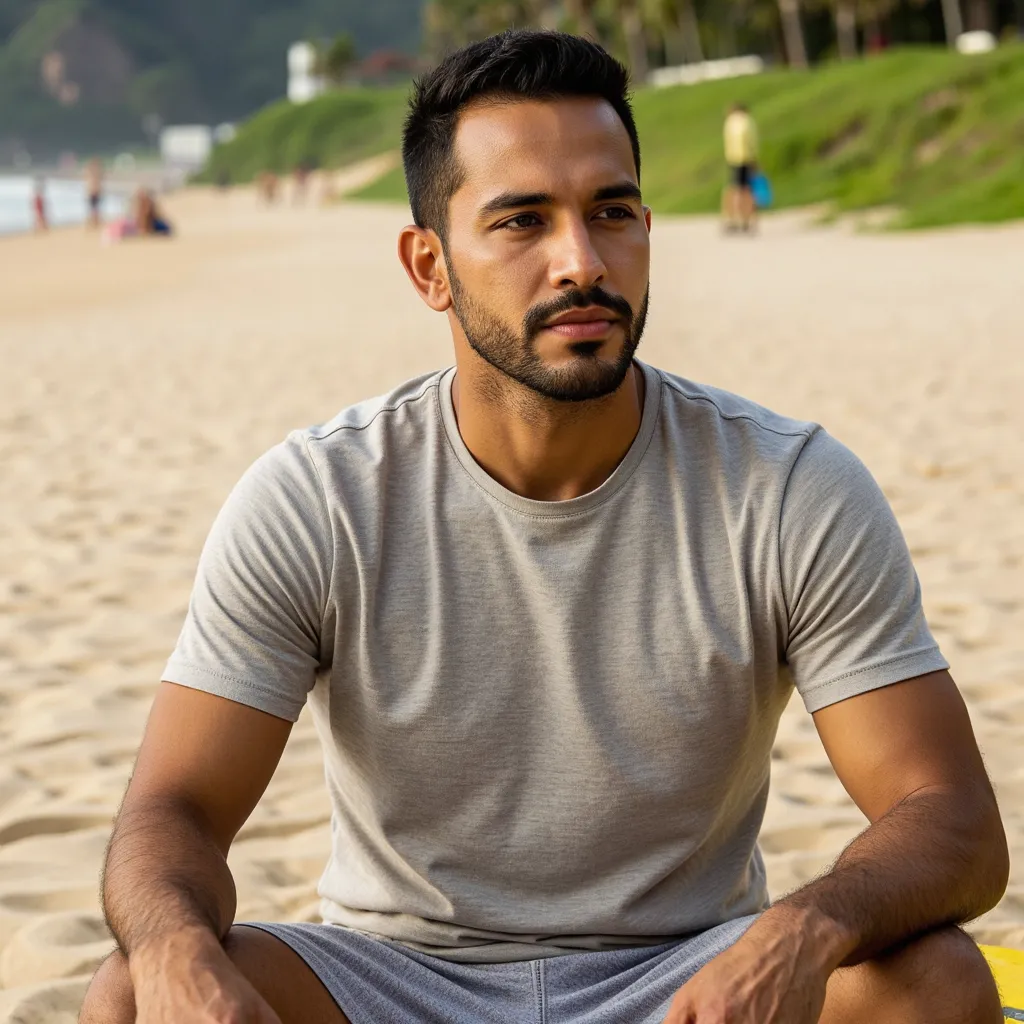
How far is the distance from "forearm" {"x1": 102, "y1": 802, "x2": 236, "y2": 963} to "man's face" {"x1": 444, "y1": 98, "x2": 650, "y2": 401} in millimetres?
777

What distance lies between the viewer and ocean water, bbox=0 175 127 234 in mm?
59875

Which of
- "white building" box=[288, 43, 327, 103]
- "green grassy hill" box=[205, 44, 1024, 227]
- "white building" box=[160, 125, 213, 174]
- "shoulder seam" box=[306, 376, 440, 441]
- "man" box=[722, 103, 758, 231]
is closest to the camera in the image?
"shoulder seam" box=[306, 376, 440, 441]

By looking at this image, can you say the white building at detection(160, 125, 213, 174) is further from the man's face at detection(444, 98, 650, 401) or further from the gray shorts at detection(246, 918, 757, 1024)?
the gray shorts at detection(246, 918, 757, 1024)

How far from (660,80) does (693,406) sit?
209ft

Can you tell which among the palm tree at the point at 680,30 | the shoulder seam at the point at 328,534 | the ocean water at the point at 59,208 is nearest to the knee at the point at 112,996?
the shoulder seam at the point at 328,534

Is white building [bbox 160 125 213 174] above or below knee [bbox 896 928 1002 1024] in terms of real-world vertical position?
above

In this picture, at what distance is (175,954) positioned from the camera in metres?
1.82

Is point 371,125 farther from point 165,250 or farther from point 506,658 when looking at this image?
point 506,658

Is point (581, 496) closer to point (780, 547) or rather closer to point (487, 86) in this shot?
point (780, 547)

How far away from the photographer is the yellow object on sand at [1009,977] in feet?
8.04

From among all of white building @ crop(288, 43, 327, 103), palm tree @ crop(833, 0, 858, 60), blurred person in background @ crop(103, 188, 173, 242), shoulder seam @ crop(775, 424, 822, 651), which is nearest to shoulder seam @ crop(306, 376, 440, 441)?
shoulder seam @ crop(775, 424, 822, 651)

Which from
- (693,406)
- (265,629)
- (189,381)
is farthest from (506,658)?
(189,381)

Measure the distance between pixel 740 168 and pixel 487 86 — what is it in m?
21.3

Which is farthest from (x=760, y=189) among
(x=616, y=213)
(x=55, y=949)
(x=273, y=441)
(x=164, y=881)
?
(x=164, y=881)
